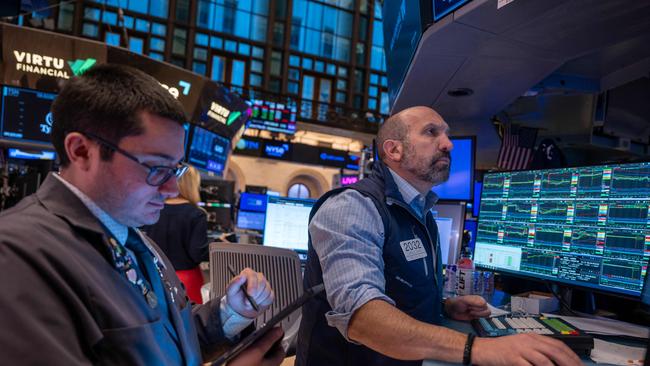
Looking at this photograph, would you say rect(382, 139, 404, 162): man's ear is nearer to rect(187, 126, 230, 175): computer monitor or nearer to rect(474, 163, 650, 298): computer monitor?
rect(474, 163, 650, 298): computer monitor

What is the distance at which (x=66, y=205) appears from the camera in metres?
0.94

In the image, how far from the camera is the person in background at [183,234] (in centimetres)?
381

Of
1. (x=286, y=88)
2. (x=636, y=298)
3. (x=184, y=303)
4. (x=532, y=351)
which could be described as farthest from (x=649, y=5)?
(x=286, y=88)

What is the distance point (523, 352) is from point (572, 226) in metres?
0.83

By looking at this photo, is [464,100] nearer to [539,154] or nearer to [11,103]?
[539,154]

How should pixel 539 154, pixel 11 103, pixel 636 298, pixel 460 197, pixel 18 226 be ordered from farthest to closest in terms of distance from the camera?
pixel 11 103 < pixel 539 154 < pixel 460 197 < pixel 636 298 < pixel 18 226

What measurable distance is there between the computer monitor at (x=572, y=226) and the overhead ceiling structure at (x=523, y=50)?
65 cm

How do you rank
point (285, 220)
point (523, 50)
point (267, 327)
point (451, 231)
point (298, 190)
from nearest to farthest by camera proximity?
1. point (267, 327)
2. point (523, 50)
3. point (451, 231)
4. point (285, 220)
5. point (298, 190)

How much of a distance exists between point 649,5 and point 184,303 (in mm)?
1986

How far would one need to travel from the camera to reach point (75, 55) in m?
5.11

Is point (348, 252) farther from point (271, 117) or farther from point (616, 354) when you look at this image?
point (271, 117)

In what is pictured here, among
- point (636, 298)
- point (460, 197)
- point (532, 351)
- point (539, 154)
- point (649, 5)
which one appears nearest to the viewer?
point (532, 351)

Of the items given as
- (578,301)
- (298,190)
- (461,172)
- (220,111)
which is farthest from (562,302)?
(298,190)

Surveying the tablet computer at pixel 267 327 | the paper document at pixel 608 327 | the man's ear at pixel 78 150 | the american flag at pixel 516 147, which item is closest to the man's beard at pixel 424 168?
the paper document at pixel 608 327
